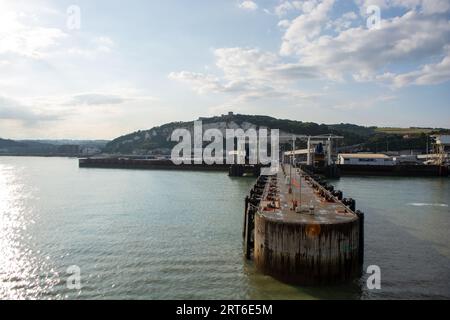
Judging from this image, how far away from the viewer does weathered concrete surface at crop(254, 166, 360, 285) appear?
17094mm


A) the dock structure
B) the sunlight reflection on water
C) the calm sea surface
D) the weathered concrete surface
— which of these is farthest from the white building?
the weathered concrete surface

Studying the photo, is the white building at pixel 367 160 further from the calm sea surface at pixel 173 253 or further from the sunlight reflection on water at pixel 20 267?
the sunlight reflection on water at pixel 20 267

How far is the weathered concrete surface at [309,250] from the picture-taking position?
17094 millimetres

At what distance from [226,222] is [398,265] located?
14554 millimetres

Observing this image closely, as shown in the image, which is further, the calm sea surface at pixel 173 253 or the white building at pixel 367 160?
the white building at pixel 367 160

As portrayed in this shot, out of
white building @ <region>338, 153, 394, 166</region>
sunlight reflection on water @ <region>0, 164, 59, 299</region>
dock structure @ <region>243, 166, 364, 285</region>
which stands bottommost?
sunlight reflection on water @ <region>0, 164, 59, 299</region>

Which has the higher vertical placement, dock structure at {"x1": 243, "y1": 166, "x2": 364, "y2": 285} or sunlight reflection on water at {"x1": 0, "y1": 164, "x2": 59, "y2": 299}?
dock structure at {"x1": 243, "y1": 166, "x2": 364, "y2": 285}

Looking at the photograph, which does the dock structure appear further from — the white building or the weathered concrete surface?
the white building

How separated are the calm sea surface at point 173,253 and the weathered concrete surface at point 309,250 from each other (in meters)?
0.54

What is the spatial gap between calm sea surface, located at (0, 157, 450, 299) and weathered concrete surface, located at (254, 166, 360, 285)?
0.54 meters

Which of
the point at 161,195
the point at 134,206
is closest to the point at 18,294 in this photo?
the point at 134,206

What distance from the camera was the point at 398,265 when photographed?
21.0 meters

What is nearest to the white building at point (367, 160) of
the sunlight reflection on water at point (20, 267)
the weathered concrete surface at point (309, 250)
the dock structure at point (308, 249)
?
the sunlight reflection on water at point (20, 267)
